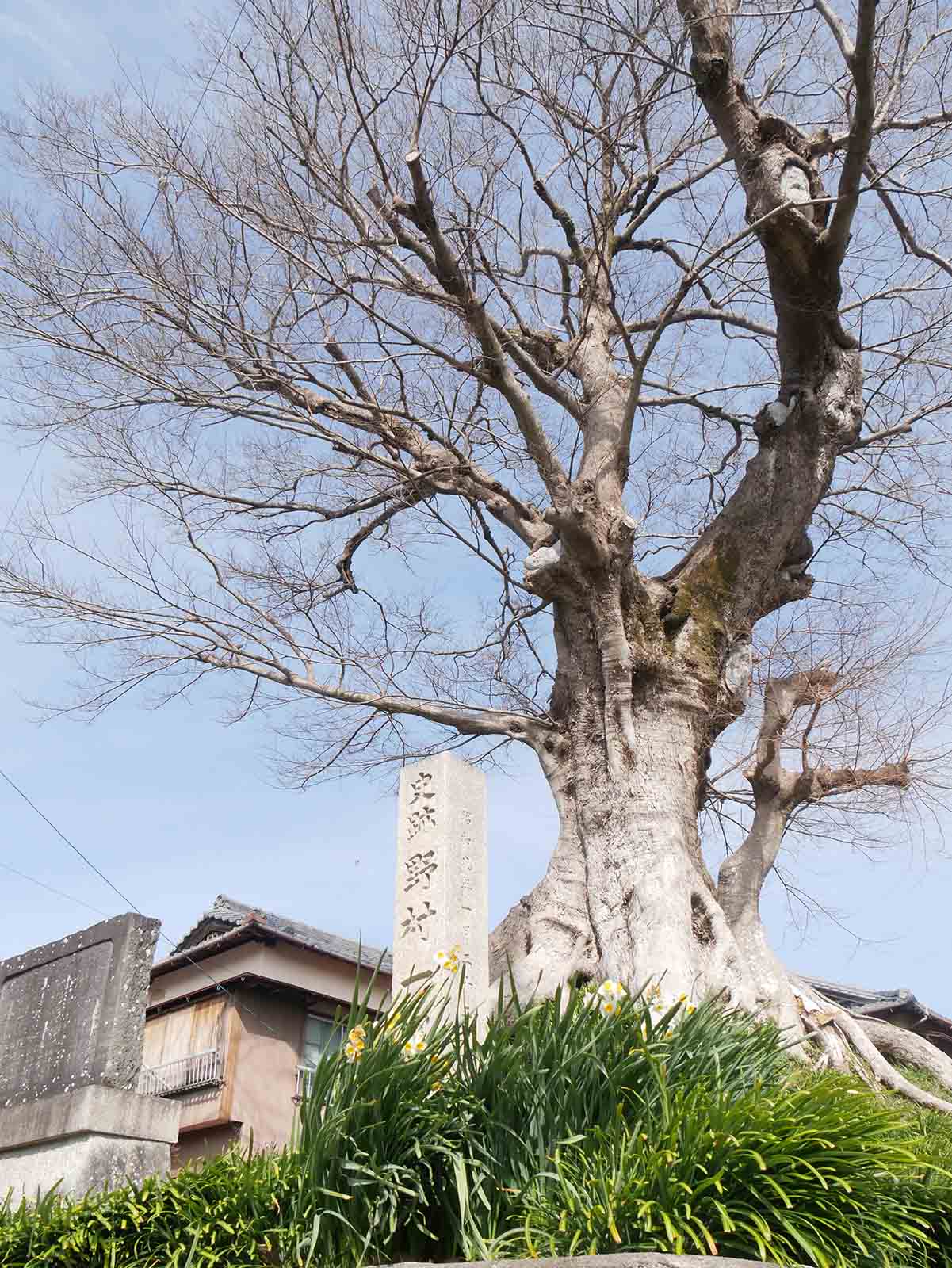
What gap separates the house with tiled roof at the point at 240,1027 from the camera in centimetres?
1321

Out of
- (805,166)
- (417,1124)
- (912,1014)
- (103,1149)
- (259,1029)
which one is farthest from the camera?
(912,1014)

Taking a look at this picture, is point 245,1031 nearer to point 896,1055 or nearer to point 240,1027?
point 240,1027

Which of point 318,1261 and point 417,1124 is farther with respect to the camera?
point 417,1124

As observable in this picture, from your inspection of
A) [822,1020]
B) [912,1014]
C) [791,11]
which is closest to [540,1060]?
[822,1020]

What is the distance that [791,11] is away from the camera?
7211 millimetres

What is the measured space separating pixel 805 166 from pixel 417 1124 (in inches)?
285

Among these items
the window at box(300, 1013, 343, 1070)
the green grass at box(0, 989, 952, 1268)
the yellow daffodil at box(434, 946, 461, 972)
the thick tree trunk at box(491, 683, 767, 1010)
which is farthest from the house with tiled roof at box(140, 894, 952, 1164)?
the green grass at box(0, 989, 952, 1268)

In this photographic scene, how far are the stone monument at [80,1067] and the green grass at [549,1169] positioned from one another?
1254mm

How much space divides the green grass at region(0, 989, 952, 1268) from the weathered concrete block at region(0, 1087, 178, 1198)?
1172 millimetres

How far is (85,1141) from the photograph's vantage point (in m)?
5.62

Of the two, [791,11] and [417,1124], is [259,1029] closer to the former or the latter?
[417,1124]

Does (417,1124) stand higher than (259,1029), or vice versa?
(259,1029)

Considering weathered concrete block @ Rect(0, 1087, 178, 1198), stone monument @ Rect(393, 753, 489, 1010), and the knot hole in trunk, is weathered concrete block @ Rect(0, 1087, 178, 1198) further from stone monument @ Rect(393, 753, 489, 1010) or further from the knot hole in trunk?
the knot hole in trunk

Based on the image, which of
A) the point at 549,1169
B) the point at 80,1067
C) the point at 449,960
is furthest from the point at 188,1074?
the point at 549,1169
